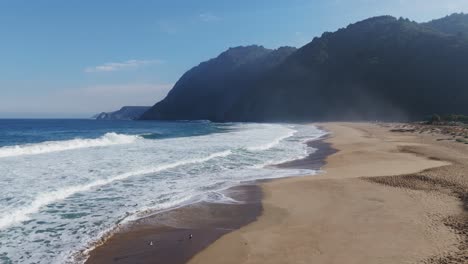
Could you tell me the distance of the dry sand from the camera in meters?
7.01

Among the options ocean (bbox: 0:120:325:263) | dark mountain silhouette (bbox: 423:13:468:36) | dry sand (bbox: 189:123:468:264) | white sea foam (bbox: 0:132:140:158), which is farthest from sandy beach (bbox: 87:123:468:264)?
dark mountain silhouette (bbox: 423:13:468:36)

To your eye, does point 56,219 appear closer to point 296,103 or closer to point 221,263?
point 221,263

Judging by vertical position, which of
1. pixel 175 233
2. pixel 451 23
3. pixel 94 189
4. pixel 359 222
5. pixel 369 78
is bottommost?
pixel 175 233

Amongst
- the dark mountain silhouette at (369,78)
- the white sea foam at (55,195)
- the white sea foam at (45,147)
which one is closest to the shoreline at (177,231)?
the white sea foam at (55,195)

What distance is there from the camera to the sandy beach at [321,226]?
23.3 ft

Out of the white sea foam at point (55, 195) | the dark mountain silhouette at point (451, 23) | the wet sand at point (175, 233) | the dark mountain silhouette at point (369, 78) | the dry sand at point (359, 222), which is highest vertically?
the dark mountain silhouette at point (451, 23)

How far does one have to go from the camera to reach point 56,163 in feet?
62.4

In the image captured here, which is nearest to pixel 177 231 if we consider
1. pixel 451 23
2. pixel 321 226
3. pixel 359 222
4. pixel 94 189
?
pixel 321 226

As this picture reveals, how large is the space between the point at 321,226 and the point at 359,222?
3.01ft

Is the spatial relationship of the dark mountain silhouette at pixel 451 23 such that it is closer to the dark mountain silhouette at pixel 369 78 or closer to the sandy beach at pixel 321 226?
the dark mountain silhouette at pixel 369 78

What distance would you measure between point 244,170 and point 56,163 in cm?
936

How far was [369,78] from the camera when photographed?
9406 cm

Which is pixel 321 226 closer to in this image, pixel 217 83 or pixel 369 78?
pixel 369 78

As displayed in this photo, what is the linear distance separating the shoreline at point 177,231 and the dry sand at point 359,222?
362 millimetres
